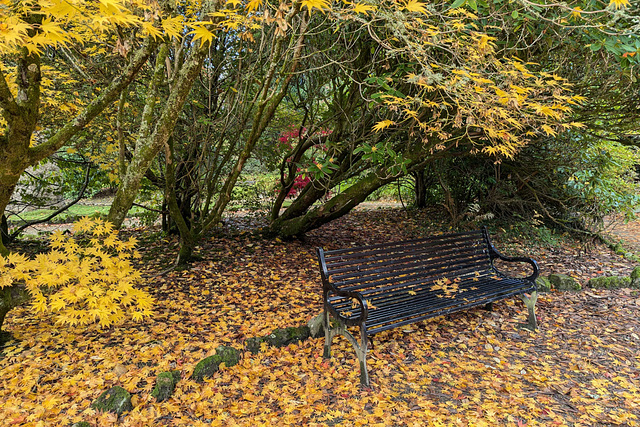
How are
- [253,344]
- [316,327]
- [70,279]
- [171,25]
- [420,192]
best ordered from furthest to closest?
[420,192], [316,327], [253,344], [70,279], [171,25]

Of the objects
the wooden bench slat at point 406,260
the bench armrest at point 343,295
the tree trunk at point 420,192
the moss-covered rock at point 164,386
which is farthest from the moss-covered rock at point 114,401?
the tree trunk at point 420,192

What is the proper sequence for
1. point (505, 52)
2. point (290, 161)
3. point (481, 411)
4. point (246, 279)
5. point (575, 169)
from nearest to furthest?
point (481, 411), point (505, 52), point (246, 279), point (290, 161), point (575, 169)

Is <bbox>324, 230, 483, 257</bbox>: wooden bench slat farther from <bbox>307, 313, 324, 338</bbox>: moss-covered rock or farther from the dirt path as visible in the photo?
the dirt path

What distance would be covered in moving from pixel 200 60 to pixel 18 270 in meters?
2.12

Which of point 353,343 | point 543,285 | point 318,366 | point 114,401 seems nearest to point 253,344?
point 318,366

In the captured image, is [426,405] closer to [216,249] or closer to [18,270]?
[18,270]

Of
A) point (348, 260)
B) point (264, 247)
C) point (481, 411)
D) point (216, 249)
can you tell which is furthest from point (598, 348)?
point (216, 249)

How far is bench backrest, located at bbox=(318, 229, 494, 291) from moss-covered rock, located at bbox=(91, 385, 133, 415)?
1610 millimetres

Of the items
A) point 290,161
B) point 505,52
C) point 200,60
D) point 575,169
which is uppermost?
point 505,52

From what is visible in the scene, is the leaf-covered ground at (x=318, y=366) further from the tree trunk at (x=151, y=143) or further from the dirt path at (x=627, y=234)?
the dirt path at (x=627, y=234)

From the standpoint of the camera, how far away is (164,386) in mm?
2547

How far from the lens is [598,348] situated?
3.40 metres

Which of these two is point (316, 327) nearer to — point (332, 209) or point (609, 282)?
point (332, 209)

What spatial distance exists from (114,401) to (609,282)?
570 cm
